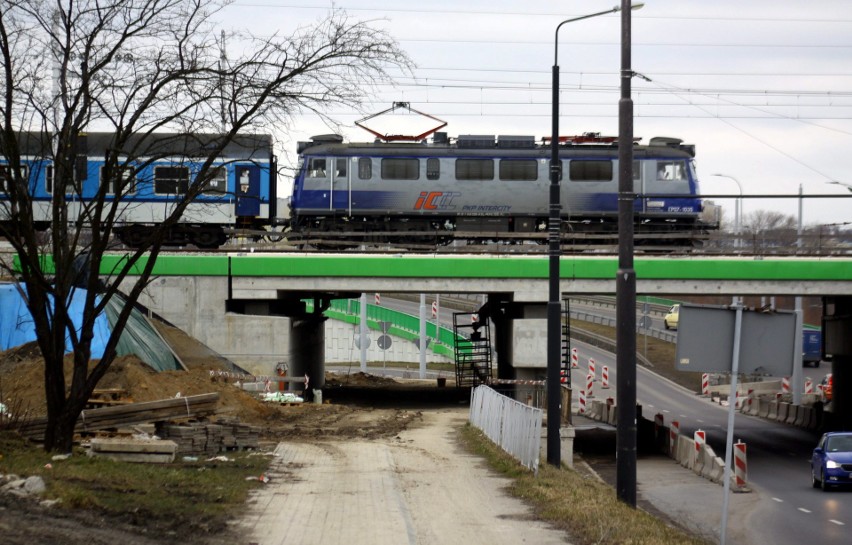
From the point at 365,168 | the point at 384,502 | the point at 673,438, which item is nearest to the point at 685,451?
the point at 673,438

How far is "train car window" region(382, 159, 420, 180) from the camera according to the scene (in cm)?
3878

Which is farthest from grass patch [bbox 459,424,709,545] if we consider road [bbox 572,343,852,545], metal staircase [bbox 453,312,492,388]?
metal staircase [bbox 453,312,492,388]

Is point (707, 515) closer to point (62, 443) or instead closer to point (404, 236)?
point (62, 443)

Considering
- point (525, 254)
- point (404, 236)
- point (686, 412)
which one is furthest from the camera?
point (686, 412)

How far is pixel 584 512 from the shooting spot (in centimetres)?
1281

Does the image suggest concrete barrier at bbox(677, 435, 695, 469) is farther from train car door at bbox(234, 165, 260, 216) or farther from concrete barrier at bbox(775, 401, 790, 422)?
train car door at bbox(234, 165, 260, 216)

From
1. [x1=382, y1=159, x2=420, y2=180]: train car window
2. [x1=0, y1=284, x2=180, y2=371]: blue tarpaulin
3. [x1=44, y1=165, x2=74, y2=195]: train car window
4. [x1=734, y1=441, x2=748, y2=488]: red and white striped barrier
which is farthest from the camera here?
[x1=382, y1=159, x2=420, y2=180]: train car window

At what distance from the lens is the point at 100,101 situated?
1493 centimetres

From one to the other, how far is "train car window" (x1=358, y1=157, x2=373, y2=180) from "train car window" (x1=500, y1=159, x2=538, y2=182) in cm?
478

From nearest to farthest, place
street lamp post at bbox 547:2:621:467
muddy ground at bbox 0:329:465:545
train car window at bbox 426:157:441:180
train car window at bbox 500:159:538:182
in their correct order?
muddy ground at bbox 0:329:465:545 → street lamp post at bbox 547:2:621:467 → train car window at bbox 426:157:441:180 → train car window at bbox 500:159:538:182

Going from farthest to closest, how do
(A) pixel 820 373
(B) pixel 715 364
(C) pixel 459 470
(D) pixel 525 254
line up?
(A) pixel 820 373, (D) pixel 525 254, (C) pixel 459 470, (B) pixel 715 364

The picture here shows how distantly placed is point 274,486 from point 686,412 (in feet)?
116

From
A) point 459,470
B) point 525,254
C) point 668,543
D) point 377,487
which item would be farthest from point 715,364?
point 525,254

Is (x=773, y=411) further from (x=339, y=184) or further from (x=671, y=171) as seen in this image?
(x=339, y=184)
